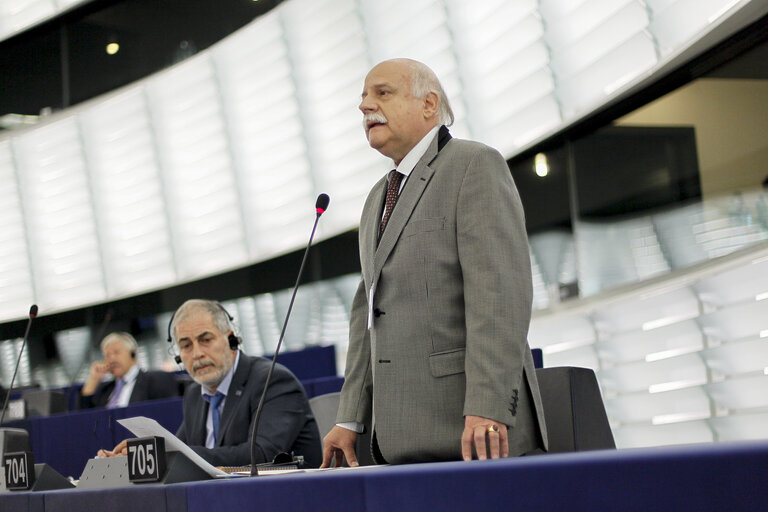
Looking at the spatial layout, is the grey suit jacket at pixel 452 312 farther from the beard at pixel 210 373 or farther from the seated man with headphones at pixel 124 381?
the seated man with headphones at pixel 124 381

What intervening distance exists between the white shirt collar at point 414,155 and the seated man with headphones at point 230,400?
1.24 metres

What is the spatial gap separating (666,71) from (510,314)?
11.2 feet

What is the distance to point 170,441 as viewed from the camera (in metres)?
2.03

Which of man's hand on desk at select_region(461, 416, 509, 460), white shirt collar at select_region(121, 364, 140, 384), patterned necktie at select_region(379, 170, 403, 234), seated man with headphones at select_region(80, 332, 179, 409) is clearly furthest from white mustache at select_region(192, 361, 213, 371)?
white shirt collar at select_region(121, 364, 140, 384)

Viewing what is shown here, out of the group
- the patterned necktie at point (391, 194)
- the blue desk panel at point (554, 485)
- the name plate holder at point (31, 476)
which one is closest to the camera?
the blue desk panel at point (554, 485)

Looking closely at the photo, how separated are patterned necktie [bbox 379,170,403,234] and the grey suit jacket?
2.8 inches

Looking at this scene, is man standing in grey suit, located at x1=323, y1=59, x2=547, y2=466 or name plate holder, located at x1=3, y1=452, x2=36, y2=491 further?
name plate holder, located at x1=3, y1=452, x2=36, y2=491

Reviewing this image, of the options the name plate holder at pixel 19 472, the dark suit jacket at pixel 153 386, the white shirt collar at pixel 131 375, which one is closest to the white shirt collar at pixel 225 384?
the name plate holder at pixel 19 472

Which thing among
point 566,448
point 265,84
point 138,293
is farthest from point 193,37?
point 566,448

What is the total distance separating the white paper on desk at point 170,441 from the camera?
196cm

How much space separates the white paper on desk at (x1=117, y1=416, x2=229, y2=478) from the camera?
77.1 inches

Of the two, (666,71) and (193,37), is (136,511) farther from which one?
(193,37)

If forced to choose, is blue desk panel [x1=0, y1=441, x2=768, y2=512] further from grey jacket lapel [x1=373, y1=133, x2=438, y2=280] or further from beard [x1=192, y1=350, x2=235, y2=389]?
beard [x1=192, y1=350, x2=235, y2=389]

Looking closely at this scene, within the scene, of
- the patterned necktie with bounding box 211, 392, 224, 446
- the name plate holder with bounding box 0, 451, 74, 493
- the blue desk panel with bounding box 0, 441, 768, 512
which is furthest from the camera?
the patterned necktie with bounding box 211, 392, 224, 446
